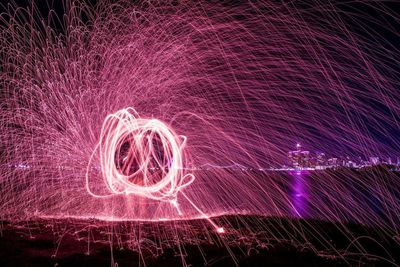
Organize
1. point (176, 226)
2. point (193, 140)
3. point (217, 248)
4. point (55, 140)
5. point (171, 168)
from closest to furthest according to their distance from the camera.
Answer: point (217, 248) → point (176, 226) → point (171, 168) → point (55, 140) → point (193, 140)

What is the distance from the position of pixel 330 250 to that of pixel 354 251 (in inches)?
19.3

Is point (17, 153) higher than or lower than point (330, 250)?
lower

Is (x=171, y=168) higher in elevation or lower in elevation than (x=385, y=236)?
higher

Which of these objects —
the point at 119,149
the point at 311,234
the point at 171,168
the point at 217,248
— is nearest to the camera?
the point at 217,248

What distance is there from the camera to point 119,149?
521 inches

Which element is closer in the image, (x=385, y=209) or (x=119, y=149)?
(x=119, y=149)

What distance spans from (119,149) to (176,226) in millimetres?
3696

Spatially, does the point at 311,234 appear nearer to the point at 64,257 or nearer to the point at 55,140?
the point at 64,257

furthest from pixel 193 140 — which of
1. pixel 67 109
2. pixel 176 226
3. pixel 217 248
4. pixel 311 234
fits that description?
pixel 217 248

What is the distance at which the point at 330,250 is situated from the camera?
8180 mm

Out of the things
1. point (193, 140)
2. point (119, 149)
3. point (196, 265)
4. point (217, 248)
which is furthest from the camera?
point (193, 140)

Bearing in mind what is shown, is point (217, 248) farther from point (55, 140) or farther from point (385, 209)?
point (385, 209)

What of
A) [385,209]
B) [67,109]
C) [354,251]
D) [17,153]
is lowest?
[385,209]

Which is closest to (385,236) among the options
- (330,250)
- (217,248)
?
(330,250)
